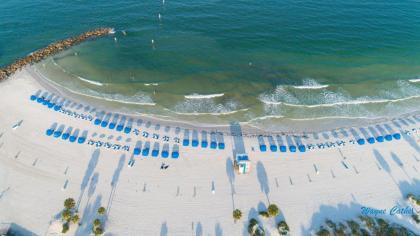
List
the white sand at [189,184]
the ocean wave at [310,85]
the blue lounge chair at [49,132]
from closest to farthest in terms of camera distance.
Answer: the white sand at [189,184] → the blue lounge chair at [49,132] → the ocean wave at [310,85]

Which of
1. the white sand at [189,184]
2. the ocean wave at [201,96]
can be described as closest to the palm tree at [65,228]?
the white sand at [189,184]

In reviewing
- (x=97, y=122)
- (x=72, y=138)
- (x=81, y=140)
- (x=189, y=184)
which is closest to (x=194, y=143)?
(x=189, y=184)

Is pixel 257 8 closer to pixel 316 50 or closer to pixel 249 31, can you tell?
pixel 249 31

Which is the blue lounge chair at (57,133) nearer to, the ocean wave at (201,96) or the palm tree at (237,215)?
the ocean wave at (201,96)

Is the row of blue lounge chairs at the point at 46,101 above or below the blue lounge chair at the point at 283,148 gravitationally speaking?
above

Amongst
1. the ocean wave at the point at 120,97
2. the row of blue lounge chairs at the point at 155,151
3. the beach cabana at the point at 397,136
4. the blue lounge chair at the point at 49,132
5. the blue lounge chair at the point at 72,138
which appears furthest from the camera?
the ocean wave at the point at 120,97

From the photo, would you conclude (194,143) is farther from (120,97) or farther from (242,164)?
(120,97)

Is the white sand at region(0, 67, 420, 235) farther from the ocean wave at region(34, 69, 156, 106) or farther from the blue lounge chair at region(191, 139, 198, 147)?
the ocean wave at region(34, 69, 156, 106)
